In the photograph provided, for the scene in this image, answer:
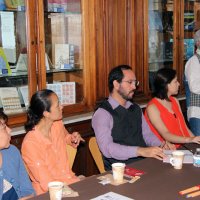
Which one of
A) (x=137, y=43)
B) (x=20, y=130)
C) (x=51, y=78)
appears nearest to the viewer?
(x=20, y=130)

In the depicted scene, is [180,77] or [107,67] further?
[180,77]

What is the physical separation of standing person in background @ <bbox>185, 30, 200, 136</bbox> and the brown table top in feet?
4.57

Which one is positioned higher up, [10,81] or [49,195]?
[10,81]

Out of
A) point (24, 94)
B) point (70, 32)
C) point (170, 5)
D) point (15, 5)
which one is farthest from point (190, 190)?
point (170, 5)

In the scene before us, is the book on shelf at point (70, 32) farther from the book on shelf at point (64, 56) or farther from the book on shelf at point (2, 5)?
the book on shelf at point (2, 5)

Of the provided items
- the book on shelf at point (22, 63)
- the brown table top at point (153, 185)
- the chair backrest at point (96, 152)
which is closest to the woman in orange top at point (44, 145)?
the chair backrest at point (96, 152)

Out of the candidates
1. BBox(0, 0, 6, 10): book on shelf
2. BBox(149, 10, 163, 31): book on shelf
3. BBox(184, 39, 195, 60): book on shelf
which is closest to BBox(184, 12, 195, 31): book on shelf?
BBox(184, 39, 195, 60): book on shelf

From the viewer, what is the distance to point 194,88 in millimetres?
3432

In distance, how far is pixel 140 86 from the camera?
3.91 m

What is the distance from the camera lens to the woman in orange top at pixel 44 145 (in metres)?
2.26

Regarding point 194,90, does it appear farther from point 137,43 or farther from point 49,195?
point 49,195

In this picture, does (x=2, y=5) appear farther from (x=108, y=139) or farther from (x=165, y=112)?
(x=165, y=112)

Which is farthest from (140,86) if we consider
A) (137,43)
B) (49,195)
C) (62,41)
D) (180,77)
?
(49,195)

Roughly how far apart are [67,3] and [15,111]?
1044mm
